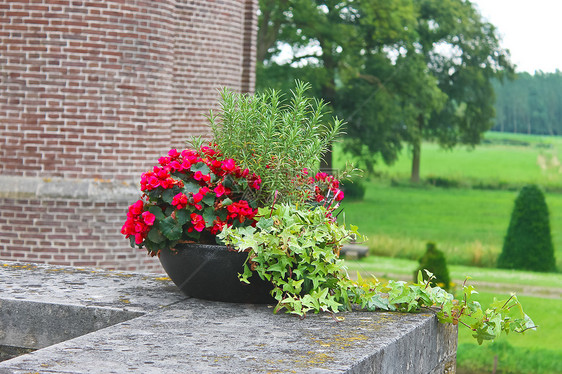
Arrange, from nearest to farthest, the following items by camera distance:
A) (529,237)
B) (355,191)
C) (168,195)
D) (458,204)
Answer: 1. (168,195)
2. (529,237)
3. (355,191)
4. (458,204)

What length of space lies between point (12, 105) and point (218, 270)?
5.91m

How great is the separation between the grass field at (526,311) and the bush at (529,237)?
12.7 inches

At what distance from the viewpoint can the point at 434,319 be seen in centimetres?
351

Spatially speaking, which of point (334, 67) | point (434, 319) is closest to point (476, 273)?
point (334, 67)

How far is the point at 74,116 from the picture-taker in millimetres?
8445

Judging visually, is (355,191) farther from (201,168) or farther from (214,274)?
(214,274)

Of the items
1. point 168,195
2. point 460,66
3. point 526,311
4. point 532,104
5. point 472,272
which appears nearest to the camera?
point 168,195

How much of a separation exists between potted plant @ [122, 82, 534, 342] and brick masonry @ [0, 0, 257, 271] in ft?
16.6

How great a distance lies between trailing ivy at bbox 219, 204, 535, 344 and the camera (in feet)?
10.9

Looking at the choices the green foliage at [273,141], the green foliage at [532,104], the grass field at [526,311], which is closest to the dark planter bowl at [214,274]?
the green foliage at [273,141]

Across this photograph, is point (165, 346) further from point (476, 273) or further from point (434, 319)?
point (476, 273)

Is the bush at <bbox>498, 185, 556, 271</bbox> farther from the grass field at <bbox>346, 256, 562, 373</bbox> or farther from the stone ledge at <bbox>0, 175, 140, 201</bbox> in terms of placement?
the stone ledge at <bbox>0, 175, 140, 201</bbox>

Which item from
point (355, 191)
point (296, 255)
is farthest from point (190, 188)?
point (355, 191)

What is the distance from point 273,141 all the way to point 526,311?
1659cm
